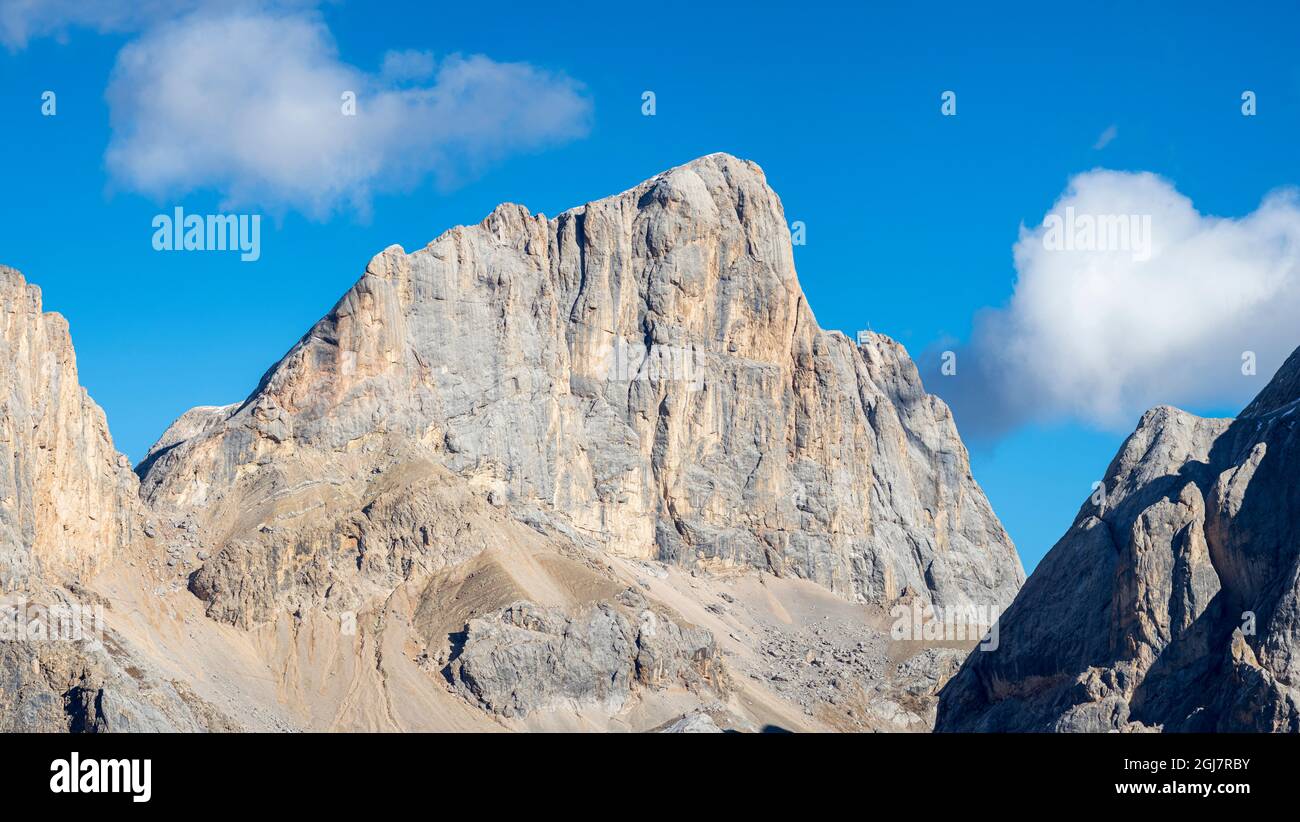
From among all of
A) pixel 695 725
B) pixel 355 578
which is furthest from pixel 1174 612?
pixel 355 578

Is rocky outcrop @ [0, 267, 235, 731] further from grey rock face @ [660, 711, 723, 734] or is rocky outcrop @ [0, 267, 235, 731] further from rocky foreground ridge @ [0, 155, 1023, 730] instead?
grey rock face @ [660, 711, 723, 734]

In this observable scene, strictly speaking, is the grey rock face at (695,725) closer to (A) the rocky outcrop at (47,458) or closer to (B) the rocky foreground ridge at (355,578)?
(B) the rocky foreground ridge at (355,578)

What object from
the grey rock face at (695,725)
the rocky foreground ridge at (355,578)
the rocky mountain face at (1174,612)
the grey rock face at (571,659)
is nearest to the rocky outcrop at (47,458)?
the rocky foreground ridge at (355,578)

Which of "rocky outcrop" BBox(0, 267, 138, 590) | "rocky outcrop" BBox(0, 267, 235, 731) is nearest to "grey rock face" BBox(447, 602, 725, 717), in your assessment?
"rocky outcrop" BBox(0, 267, 235, 731)

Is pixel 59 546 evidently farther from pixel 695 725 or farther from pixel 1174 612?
pixel 1174 612

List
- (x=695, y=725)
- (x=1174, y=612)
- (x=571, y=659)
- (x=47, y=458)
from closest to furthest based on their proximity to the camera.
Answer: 1. (x=1174, y=612)
2. (x=695, y=725)
3. (x=47, y=458)
4. (x=571, y=659)
